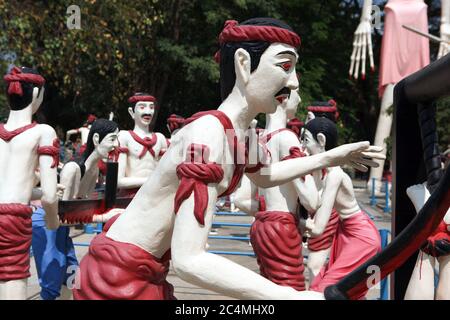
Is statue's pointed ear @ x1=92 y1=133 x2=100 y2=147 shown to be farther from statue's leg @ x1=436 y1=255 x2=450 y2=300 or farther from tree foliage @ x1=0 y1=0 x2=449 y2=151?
tree foliage @ x1=0 y1=0 x2=449 y2=151

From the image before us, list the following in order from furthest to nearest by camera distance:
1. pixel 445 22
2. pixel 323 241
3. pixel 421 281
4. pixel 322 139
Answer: pixel 445 22 < pixel 323 241 < pixel 322 139 < pixel 421 281

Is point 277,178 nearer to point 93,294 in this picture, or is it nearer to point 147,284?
point 147,284

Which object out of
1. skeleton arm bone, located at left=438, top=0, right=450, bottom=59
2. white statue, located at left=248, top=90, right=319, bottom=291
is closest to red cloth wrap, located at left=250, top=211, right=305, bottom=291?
white statue, located at left=248, top=90, right=319, bottom=291

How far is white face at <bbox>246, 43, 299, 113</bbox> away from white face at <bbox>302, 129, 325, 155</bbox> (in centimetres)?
228

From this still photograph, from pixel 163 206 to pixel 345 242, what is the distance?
236cm

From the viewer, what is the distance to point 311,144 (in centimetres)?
442

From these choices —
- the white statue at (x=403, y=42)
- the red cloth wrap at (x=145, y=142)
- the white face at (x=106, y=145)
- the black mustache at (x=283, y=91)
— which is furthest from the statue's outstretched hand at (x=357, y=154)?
the white statue at (x=403, y=42)

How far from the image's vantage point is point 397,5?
32.0 ft

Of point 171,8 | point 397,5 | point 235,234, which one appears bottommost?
point 235,234

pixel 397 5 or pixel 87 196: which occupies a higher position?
pixel 397 5

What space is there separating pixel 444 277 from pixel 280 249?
1073 mm

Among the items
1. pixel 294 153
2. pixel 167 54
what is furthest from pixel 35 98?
pixel 167 54

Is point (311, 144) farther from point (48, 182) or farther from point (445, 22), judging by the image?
point (445, 22)

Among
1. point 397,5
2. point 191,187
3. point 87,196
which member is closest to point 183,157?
point 191,187
